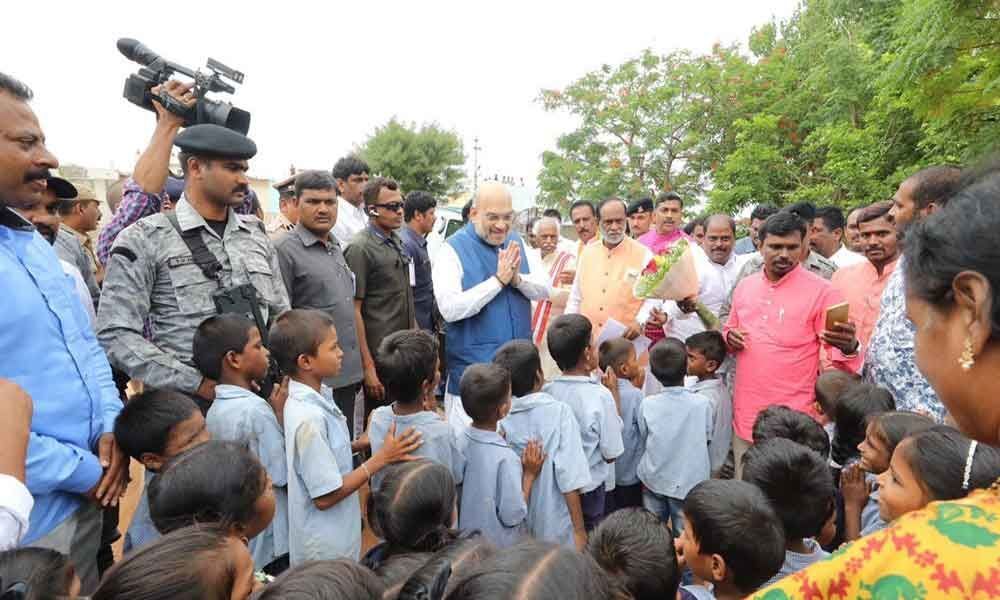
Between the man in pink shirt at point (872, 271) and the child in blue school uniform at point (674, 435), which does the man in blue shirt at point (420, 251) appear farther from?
the man in pink shirt at point (872, 271)

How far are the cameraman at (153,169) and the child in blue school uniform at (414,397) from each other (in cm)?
140

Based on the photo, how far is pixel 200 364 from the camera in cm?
254

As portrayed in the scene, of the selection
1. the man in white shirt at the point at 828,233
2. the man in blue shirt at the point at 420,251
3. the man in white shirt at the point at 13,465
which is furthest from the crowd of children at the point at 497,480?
the man in white shirt at the point at 828,233

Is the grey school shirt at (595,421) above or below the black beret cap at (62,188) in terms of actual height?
below

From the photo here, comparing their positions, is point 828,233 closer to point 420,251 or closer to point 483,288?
point 483,288

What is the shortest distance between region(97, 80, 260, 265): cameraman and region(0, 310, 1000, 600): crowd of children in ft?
3.07

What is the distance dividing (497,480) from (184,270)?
169 cm

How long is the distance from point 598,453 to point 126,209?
8.95 feet

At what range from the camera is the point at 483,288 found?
3961mm

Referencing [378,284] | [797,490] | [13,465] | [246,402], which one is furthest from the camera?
[378,284]

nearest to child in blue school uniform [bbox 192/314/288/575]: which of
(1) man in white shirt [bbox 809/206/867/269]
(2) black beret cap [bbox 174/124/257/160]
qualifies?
(2) black beret cap [bbox 174/124/257/160]

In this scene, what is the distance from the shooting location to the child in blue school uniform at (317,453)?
7.86 feet

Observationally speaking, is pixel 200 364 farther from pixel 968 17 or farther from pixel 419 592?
pixel 968 17

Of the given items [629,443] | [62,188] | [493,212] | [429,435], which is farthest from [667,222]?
[62,188]
